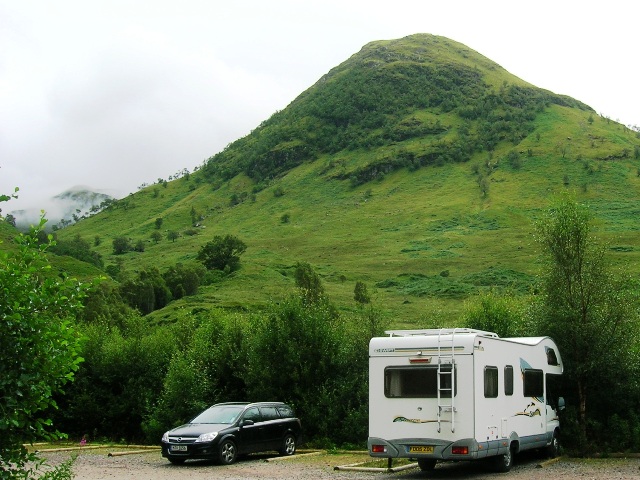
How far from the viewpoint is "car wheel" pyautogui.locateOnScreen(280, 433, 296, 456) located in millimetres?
22859

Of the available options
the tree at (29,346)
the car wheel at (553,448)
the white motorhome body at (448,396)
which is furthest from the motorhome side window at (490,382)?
the tree at (29,346)

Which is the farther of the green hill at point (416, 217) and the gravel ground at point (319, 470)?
the green hill at point (416, 217)

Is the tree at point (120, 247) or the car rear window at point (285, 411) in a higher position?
the tree at point (120, 247)

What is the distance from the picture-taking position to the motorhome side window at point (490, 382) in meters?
16.8

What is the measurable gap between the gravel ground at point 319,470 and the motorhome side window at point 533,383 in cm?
180

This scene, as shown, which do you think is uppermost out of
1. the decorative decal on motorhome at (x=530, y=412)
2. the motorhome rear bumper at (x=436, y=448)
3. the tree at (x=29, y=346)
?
the tree at (x=29, y=346)

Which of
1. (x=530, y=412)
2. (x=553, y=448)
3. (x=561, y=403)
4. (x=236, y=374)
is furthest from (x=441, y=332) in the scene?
(x=236, y=374)

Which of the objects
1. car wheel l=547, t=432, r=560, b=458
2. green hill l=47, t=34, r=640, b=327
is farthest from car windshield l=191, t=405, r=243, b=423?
green hill l=47, t=34, r=640, b=327

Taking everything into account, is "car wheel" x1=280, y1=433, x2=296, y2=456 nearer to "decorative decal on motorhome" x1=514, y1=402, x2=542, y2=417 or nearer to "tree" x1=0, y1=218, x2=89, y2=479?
"decorative decal on motorhome" x1=514, y1=402, x2=542, y2=417

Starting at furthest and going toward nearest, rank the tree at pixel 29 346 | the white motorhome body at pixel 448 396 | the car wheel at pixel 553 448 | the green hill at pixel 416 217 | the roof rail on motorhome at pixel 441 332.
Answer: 1. the green hill at pixel 416 217
2. the car wheel at pixel 553 448
3. the roof rail on motorhome at pixel 441 332
4. the white motorhome body at pixel 448 396
5. the tree at pixel 29 346

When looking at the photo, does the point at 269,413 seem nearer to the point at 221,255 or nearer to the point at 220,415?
the point at 220,415

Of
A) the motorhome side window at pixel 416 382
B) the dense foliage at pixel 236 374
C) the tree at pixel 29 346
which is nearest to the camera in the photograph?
the tree at pixel 29 346

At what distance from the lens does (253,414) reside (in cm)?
2212

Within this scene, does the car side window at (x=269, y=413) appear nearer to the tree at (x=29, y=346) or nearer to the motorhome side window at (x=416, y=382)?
the motorhome side window at (x=416, y=382)
